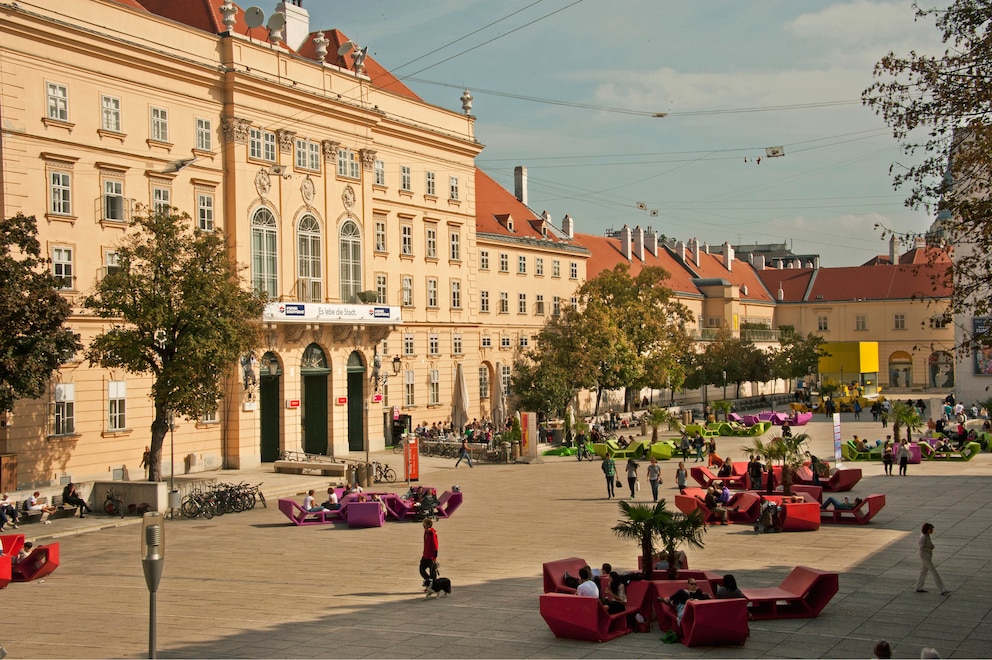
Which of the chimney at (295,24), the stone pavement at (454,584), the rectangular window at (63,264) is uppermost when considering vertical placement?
the chimney at (295,24)

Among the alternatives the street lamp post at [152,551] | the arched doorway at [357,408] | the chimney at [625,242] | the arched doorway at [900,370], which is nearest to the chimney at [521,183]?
the chimney at [625,242]

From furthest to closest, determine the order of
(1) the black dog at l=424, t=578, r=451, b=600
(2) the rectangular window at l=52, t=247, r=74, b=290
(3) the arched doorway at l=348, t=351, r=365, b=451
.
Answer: (3) the arched doorway at l=348, t=351, r=365, b=451 → (2) the rectangular window at l=52, t=247, r=74, b=290 → (1) the black dog at l=424, t=578, r=451, b=600

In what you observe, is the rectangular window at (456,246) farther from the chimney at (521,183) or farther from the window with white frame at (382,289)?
the chimney at (521,183)

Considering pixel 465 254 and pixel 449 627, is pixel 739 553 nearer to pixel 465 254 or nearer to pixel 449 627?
pixel 449 627

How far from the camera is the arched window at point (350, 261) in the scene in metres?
46.9

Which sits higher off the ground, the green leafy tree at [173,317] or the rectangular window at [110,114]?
the rectangular window at [110,114]

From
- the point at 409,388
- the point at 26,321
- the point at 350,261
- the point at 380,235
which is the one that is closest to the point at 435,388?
the point at 409,388

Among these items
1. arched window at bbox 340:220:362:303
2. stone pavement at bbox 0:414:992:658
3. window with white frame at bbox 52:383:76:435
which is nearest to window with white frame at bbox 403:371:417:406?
arched window at bbox 340:220:362:303

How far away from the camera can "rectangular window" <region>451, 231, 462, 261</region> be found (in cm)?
5675

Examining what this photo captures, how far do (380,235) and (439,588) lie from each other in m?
34.4

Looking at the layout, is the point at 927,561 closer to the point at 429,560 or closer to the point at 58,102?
the point at 429,560

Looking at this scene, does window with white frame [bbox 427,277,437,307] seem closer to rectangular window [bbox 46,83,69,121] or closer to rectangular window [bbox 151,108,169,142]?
rectangular window [bbox 151,108,169,142]

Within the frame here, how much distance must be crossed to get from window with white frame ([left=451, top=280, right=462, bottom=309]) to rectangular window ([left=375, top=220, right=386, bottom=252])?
21.1 ft

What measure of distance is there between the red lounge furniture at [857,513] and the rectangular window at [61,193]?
26442 mm
